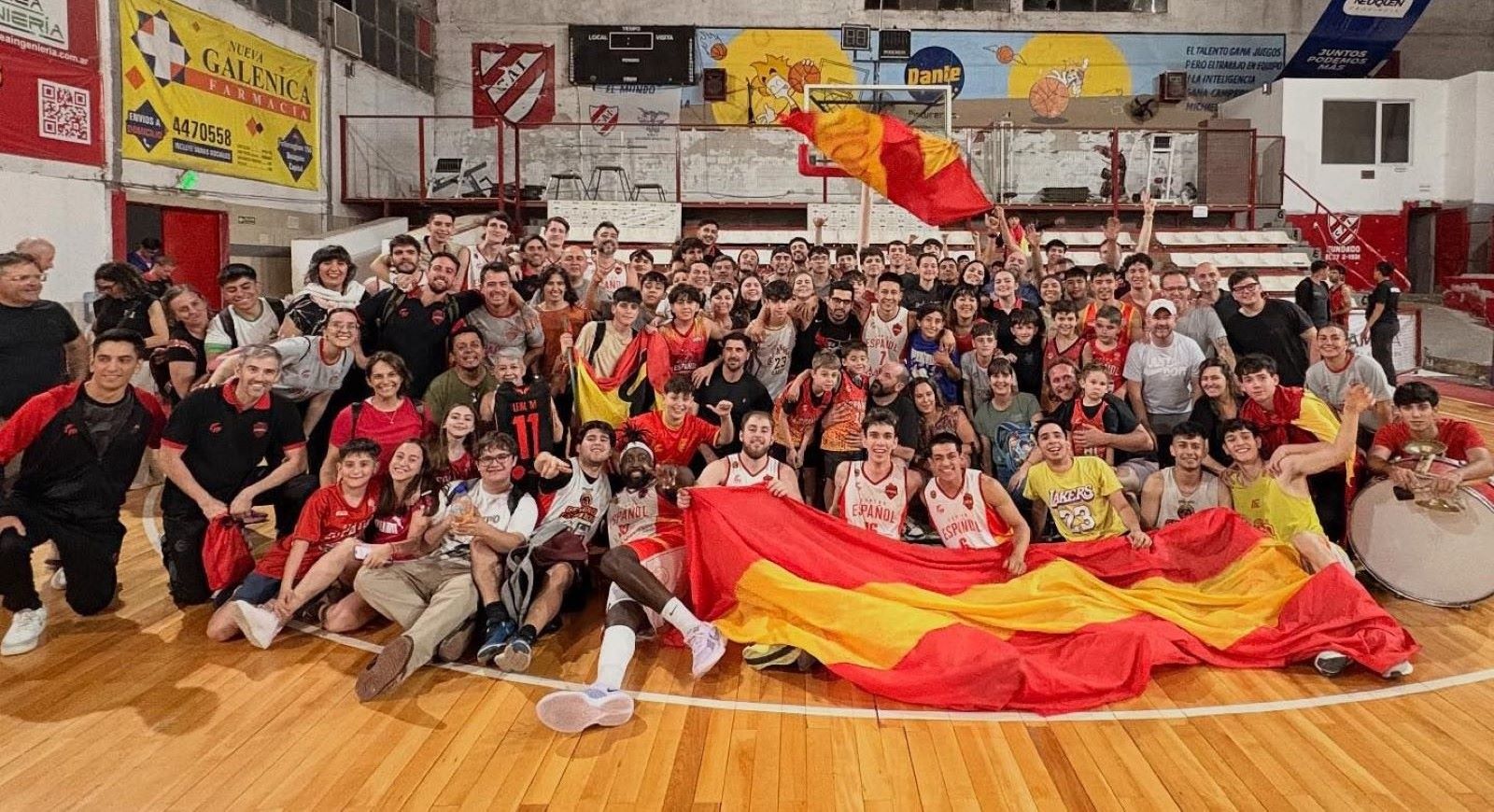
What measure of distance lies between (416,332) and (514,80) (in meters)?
14.1

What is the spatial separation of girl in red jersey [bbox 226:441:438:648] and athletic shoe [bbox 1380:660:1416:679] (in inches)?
189

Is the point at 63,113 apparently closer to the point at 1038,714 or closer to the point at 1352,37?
the point at 1038,714

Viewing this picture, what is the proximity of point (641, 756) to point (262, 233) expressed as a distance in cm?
1214

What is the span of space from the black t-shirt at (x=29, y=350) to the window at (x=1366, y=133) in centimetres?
2068

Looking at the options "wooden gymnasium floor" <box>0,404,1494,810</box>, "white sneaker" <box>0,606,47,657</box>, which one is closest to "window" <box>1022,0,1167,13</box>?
"wooden gymnasium floor" <box>0,404,1494,810</box>

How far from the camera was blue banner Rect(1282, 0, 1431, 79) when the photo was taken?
1850 cm

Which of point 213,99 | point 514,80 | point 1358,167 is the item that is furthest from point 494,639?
point 1358,167

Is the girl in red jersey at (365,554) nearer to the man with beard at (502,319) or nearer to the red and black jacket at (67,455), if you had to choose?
the red and black jacket at (67,455)

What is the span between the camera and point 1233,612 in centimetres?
493

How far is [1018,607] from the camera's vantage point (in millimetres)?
4738

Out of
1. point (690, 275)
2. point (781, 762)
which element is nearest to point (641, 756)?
point (781, 762)

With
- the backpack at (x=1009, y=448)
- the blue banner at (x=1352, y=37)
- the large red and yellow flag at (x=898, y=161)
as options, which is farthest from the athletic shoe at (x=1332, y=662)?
the blue banner at (x=1352, y=37)

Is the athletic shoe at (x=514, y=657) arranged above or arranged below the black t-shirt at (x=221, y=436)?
below

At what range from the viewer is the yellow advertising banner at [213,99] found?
10.8 metres
